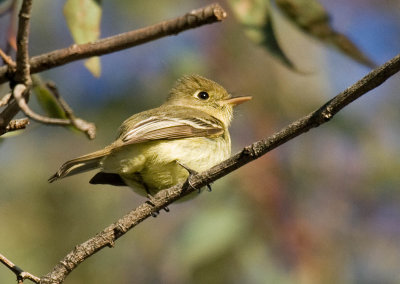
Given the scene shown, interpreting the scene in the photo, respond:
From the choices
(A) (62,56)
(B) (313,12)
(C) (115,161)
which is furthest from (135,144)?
(A) (62,56)

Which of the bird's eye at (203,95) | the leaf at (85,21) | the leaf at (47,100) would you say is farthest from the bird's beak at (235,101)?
the leaf at (47,100)

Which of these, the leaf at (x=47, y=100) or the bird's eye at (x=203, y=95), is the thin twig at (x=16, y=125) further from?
the bird's eye at (x=203, y=95)

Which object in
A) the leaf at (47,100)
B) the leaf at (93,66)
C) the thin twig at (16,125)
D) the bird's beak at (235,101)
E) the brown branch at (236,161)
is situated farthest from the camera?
the bird's beak at (235,101)

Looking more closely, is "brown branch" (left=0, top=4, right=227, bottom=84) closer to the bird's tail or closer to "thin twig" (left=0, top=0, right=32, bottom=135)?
"thin twig" (left=0, top=0, right=32, bottom=135)

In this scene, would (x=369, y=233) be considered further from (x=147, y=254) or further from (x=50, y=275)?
(x=50, y=275)

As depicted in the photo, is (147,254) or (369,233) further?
(147,254)

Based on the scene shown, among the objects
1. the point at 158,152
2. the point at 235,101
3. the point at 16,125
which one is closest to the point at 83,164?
the point at 158,152
